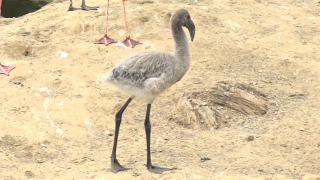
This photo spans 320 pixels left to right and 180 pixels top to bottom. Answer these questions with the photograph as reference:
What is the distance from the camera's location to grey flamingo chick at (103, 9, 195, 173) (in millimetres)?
5145

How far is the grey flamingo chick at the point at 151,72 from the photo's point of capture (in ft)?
16.9

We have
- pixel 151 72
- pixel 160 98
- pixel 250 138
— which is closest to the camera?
pixel 151 72

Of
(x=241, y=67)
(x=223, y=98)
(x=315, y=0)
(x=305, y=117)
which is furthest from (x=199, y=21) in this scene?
(x=315, y=0)

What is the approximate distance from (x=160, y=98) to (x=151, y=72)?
7.28 feet

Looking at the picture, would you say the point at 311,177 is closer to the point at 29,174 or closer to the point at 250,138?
the point at 250,138

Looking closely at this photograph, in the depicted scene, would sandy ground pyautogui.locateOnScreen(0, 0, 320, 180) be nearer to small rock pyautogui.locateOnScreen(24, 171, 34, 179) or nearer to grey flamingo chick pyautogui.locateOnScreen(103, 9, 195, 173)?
small rock pyautogui.locateOnScreen(24, 171, 34, 179)

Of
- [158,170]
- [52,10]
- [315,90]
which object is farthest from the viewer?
[52,10]

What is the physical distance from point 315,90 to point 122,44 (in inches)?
141

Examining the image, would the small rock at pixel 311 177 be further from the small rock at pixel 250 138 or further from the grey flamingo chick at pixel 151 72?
the grey flamingo chick at pixel 151 72

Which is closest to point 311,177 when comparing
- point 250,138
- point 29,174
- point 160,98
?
point 250,138

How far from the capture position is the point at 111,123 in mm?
6680

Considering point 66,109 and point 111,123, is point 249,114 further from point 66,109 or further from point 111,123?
point 66,109

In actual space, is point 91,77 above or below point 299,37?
below

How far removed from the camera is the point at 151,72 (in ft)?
17.0
